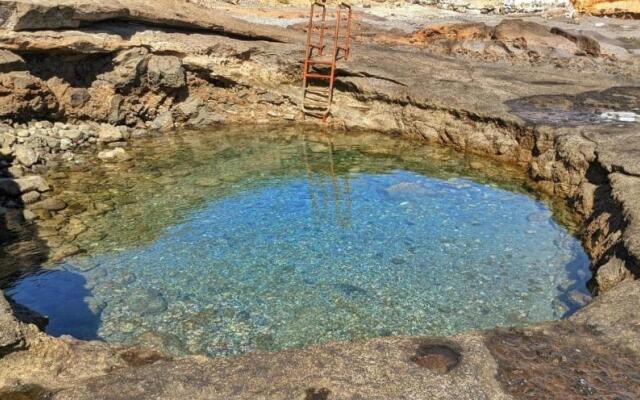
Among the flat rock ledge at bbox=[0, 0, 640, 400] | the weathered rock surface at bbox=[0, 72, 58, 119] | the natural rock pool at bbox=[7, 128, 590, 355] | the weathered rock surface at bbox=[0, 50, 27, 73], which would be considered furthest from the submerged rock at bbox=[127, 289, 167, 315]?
the weathered rock surface at bbox=[0, 50, 27, 73]

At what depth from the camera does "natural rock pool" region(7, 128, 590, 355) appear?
6668 mm

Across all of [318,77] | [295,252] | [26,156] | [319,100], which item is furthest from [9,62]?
[295,252]

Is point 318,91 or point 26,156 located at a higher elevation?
point 318,91

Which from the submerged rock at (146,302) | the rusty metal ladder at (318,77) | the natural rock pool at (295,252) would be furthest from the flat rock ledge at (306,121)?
the submerged rock at (146,302)

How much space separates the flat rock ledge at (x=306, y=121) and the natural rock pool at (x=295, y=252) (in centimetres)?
63

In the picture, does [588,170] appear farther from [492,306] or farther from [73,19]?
[73,19]

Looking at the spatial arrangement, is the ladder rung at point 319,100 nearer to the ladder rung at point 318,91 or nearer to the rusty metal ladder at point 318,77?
the rusty metal ladder at point 318,77

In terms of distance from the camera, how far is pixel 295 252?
8.27 metres

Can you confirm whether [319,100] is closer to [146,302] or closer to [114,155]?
[114,155]

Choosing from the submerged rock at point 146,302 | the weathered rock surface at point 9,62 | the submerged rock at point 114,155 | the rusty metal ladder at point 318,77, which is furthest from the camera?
the rusty metal ladder at point 318,77

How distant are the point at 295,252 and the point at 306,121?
276 inches

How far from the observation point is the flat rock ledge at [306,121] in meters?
4.28

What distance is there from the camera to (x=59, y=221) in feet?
30.1

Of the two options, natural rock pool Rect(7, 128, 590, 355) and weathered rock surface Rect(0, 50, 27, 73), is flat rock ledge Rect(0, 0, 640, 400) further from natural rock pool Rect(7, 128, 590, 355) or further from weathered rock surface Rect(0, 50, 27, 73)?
natural rock pool Rect(7, 128, 590, 355)
